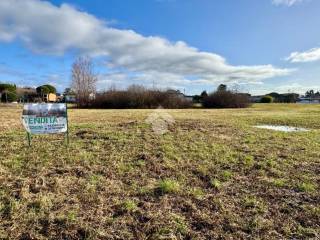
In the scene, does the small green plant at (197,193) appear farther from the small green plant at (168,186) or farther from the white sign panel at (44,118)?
the white sign panel at (44,118)

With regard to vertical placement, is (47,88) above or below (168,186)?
above

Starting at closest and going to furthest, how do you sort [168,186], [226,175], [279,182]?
1. [168,186]
2. [279,182]
3. [226,175]

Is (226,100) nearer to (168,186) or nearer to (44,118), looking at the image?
(44,118)

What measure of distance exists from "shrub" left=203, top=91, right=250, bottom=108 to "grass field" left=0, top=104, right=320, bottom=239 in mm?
30460

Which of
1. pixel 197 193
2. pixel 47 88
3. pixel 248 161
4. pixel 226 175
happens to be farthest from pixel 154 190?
pixel 47 88

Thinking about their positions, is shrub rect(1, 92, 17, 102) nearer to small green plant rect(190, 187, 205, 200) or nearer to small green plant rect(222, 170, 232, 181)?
small green plant rect(222, 170, 232, 181)

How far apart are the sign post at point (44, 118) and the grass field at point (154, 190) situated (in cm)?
38

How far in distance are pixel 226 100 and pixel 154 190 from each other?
34.2 metres

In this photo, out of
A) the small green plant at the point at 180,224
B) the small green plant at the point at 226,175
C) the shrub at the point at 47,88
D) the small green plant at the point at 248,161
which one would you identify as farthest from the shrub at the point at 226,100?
the small green plant at the point at 180,224

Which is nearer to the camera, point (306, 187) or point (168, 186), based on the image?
point (168, 186)

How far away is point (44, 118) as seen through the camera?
5.86 meters

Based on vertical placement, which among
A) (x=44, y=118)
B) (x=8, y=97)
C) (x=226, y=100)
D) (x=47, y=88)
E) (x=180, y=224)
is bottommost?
(x=180, y=224)

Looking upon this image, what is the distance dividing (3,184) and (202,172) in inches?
115

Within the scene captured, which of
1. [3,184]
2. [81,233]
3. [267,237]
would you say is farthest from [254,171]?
[3,184]
